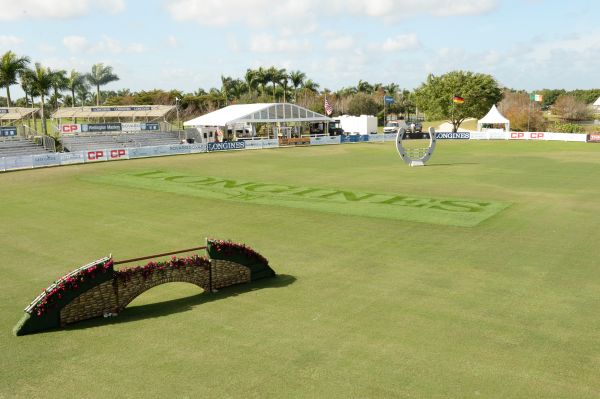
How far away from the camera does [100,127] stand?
215 feet

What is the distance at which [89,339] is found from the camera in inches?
461

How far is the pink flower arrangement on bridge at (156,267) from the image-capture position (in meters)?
13.1

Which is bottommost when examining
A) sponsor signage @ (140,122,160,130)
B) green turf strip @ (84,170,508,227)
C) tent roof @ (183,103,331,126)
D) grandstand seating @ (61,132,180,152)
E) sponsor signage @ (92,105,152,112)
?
green turf strip @ (84,170,508,227)

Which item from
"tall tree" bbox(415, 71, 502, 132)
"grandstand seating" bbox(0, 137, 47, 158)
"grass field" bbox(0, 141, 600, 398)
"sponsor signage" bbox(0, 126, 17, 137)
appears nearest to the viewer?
"grass field" bbox(0, 141, 600, 398)

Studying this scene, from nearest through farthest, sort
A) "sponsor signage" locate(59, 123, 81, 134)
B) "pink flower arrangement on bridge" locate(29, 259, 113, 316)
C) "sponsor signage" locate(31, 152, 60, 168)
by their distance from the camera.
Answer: "pink flower arrangement on bridge" locate(29, 259, 113, 316)
"sponsor signage" locate(31, 152, 60, 168)
"sponsor signage" locate(59, 123, 81, 134)

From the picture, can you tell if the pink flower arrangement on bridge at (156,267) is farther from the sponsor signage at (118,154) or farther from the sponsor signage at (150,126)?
the sponsor signage at (150,126)

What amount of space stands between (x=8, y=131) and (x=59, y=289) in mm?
53513

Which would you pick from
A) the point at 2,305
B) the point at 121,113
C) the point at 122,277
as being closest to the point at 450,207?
the point at 122,277

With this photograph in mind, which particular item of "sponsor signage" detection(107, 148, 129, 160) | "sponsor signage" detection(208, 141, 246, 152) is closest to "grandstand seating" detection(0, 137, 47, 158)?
"sponsor signage" detection(107, 148, 129, 160)

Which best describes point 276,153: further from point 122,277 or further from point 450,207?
point 122,277

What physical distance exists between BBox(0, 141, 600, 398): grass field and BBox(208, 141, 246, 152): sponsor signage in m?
32.5

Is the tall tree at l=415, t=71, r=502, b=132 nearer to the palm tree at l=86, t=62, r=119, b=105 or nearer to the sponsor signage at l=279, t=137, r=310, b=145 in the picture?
the sponsor signage at l=279, t=137, r=310, b=145

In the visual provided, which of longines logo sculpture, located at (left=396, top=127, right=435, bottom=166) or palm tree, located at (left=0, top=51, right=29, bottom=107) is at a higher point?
palm tree, located at (left=0, top=51, right=29, bottom=107)

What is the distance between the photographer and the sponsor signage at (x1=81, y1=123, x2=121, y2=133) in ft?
211
